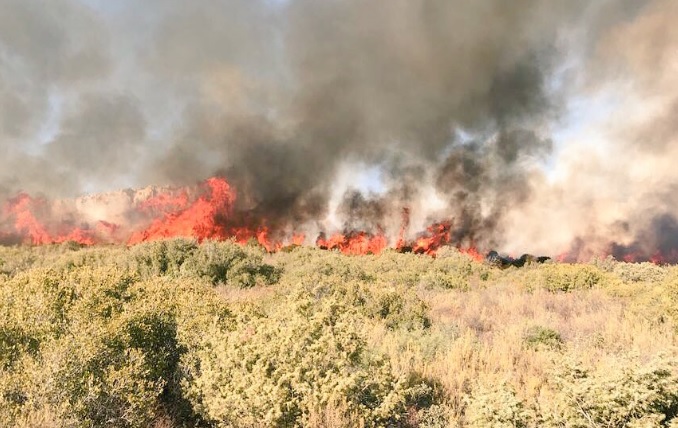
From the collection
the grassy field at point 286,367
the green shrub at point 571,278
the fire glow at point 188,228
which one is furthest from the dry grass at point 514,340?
the fire glow at point 188,228

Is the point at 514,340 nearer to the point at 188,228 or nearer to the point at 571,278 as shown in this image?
the point at 571,278

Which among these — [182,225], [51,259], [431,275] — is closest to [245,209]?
[182,225]

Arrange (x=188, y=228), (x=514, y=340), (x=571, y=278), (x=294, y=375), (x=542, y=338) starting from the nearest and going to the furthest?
(x=294, y=375) → (x=514, y=340) → (x=542, y=338) → (x=571, y=278) → (x=188, y=228)

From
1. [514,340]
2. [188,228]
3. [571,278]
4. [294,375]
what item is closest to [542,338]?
[514,340]

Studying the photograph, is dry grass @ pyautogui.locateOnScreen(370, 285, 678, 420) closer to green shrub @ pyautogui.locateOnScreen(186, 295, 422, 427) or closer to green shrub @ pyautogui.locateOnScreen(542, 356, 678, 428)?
green shrub @ pyautogui.locateOnScreen(542, 356, 678, 428)

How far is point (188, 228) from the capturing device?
43125 mm

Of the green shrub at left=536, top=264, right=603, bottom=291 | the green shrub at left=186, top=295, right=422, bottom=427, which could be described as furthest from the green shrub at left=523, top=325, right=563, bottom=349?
the green shrub at left=536, top=264, right=603, bottom=291

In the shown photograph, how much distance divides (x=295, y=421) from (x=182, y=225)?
43613 mm

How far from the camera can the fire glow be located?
4450cm

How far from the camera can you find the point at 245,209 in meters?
49.7

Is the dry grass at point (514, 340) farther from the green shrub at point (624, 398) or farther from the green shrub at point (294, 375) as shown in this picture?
the green shrub at point (294, 375)

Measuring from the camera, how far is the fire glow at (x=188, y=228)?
44500 millimetres

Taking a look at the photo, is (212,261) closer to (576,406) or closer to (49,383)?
(49,383)

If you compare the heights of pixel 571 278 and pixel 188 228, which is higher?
pixel 188 228
